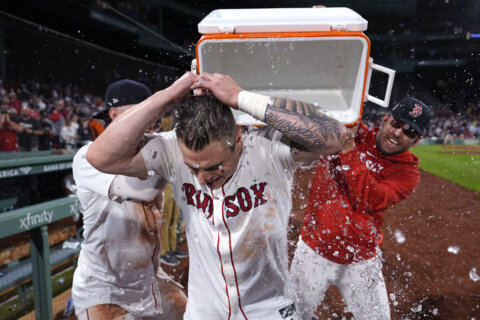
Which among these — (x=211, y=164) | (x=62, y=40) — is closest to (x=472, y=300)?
(x=211, y=164)

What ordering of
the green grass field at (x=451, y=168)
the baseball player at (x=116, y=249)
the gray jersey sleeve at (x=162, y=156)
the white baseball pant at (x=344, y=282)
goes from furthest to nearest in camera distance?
the green grass field at (x=451, y=168) → the white baseball pant at (x=344, y=282) → the baseball player at (x=116, y=249) → the gray jersey sleeve at (x=162, y=156)

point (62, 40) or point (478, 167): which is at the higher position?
point (62, 40)

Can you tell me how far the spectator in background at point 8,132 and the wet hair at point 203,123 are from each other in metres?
6.36

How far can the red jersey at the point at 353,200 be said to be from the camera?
251 centimetres

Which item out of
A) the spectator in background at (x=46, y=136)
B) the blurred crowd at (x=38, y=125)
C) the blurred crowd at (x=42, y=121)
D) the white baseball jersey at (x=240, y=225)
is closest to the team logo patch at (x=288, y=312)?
the white baseball jersey at (x=240, y=225)

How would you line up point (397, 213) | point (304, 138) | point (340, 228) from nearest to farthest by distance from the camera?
point (304, 138), point (340, 228), point (397, 213)

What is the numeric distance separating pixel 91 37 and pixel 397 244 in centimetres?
1658

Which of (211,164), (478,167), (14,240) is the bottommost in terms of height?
(478,167)

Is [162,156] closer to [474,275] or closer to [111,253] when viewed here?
[111,253]

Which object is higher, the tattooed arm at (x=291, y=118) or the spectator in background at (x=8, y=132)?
the tattooed arm at (x=291, y=118)

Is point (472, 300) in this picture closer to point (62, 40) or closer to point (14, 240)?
point (14, 240)

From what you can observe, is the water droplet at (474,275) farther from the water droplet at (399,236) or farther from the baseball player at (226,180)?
the baseball player at (226,180)

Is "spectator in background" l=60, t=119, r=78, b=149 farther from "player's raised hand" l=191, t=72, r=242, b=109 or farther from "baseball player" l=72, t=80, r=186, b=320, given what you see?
"player's raised hand" l=191, t=72, r=242, b=109

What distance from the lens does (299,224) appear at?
6.16 metres
